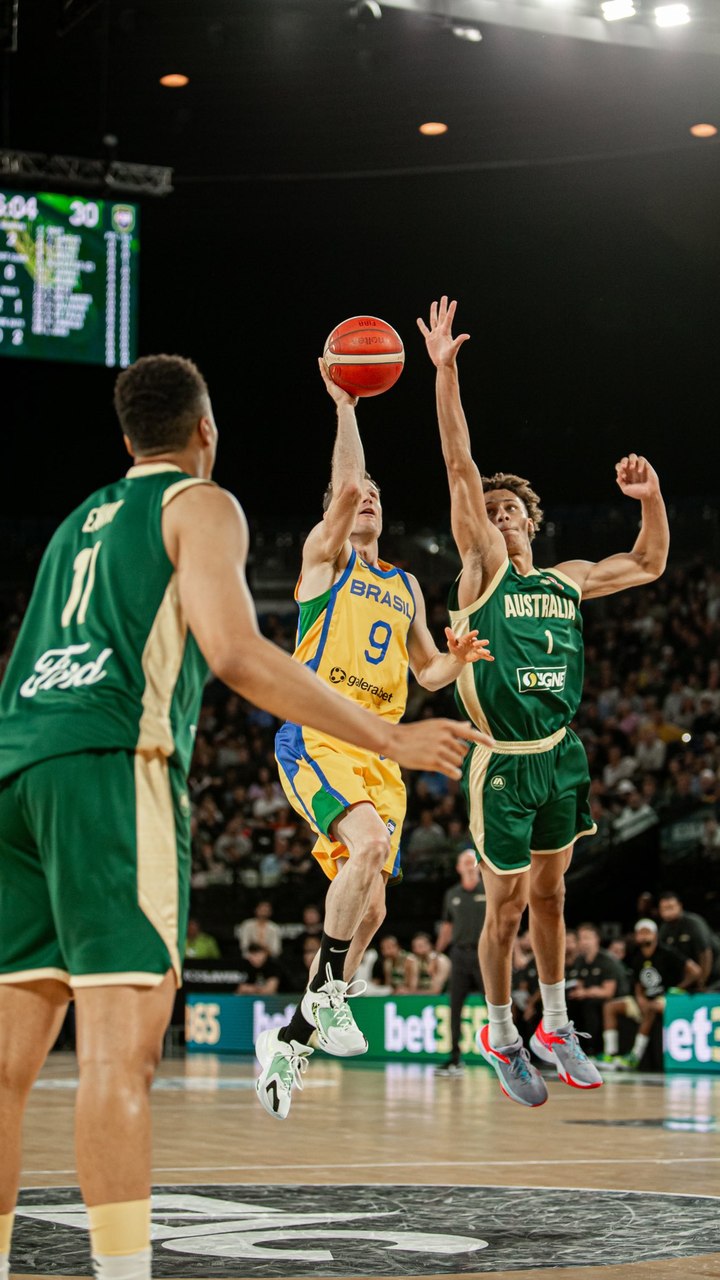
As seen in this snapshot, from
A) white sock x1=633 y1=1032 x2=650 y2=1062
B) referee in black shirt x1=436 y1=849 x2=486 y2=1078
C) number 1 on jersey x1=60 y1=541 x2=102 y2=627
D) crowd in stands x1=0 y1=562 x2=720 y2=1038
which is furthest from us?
crowd in stands x1=0 y1=562 x2=720 y2=1038

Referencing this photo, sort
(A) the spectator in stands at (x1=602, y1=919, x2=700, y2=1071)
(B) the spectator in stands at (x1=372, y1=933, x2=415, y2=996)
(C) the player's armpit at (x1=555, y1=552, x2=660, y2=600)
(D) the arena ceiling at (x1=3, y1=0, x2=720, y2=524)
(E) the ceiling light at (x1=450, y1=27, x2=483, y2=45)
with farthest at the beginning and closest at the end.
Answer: (B) the spectator in stands at (x1=372, y1=933, x2=415, y2=996) < (D) the arena ceiling at (x1=3, y1=0, x2=720, y2=524) < (A) the spectator in stands at (x1=602, y1=919, x2=700, y2=1071) < (E) the ceiling light at (x1=450, y1=27, x2=483, y2=45) < (C) the player's armpit at (x1=555, y1=552, x2=660, y2=600)


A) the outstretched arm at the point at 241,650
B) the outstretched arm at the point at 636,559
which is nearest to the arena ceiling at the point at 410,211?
the outstretched arm at the point at 636,559

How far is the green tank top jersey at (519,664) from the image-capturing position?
21.4 ft

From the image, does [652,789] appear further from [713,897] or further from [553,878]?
[553,878]

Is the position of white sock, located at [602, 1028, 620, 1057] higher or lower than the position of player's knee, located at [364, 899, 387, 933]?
lower

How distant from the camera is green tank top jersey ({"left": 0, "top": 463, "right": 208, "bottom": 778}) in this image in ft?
11.6

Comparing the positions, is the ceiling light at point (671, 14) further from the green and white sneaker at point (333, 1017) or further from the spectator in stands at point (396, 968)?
the green and white sneaker at point (333, 1017)

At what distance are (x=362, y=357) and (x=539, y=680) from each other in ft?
4.82

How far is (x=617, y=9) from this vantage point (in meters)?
14.6

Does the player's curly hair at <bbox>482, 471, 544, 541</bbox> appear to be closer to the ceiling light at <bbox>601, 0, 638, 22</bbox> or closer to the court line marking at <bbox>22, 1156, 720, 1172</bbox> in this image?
the court line marking at <bbox>22, 1156, 720, 1172</bbox>

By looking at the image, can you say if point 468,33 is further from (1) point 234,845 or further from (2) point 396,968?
(1) point 234,845

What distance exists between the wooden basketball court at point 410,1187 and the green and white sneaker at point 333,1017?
712 millimetres

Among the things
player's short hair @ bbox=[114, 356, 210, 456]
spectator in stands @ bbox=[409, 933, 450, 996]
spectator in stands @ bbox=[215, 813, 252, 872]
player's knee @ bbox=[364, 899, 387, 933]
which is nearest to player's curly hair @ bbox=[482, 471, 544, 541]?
player's knee @ bbox=[364, 899, 387, 933]

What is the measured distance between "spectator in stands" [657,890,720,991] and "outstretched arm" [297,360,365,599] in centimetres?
966
